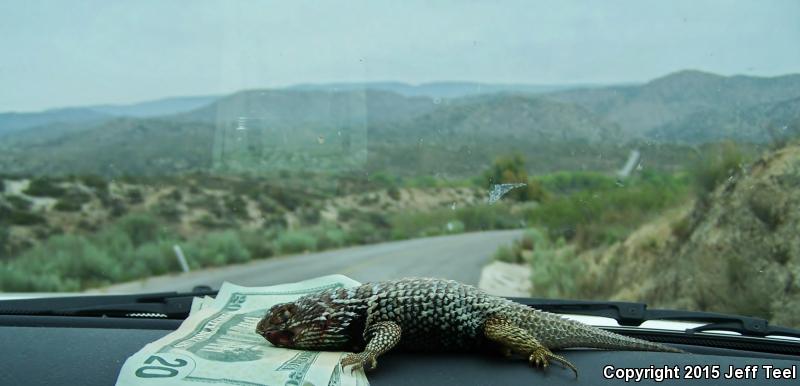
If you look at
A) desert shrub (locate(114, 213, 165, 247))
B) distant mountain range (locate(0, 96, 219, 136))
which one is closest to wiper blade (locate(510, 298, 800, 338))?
distant mountain range (locate(0, 96, 219, 136))

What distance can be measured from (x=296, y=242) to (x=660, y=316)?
5462 mm

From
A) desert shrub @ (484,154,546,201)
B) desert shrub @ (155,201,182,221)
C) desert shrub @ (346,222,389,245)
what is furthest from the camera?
desert shrub @ (155,201,182,221)

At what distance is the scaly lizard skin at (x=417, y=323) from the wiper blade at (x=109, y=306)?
101cm

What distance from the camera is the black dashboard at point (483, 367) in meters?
2.91

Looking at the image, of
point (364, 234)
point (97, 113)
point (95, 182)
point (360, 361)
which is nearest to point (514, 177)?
point (364, 234)

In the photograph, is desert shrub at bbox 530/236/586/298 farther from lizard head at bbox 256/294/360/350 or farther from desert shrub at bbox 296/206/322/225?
lizard head at bbox 256/294/360/350

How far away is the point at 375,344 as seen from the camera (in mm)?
2900

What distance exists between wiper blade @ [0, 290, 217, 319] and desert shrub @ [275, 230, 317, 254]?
4.37 metres

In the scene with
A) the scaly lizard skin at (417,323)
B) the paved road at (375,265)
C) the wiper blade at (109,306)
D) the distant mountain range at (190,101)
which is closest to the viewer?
the scaly lizard skin at (417,323)

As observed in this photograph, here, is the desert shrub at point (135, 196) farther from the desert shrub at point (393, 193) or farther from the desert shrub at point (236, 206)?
the desert shrub at point (393, 193)

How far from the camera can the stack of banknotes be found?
2.74 metres

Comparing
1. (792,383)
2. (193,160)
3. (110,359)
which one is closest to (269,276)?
(193,160)

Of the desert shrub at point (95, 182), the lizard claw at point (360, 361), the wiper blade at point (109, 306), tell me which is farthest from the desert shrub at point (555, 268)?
the desert shrub at point (95, 182)

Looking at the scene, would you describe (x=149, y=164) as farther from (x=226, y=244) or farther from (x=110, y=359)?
(x=110, y=359)
